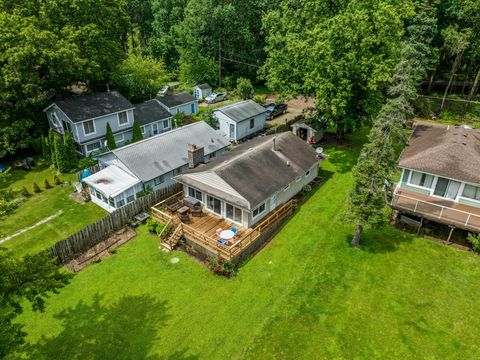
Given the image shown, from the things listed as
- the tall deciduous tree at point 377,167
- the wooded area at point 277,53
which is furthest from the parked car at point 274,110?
the tall deciduous tree at point 377,167

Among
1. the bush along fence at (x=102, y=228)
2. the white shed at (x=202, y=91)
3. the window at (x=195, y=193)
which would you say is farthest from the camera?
the white shed at (x=202, y=91)

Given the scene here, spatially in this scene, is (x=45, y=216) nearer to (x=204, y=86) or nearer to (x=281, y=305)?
(x=281, y=305)

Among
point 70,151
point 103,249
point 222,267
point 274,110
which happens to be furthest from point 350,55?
point 70,151

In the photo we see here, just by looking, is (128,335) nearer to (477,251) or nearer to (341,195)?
(341,195)

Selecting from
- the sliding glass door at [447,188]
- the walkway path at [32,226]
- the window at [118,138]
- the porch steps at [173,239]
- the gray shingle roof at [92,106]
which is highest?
the gray shingle roof at [92,106]

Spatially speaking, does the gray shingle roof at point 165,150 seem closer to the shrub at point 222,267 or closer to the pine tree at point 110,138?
the pine tree at point 110,138

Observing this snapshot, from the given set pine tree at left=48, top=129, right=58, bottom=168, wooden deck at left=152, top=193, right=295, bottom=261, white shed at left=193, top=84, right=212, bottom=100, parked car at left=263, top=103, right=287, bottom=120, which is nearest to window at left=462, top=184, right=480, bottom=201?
wooden deck at left=152, top=193, right=295, bottom=261
